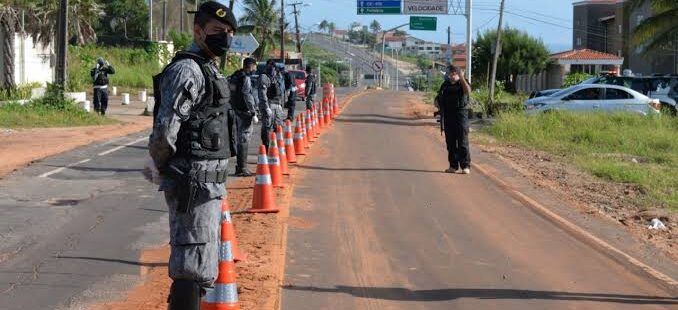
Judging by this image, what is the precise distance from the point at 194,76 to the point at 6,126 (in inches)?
794

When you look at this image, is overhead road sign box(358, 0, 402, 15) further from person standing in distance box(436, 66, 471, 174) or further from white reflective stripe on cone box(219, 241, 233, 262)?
white reflective stripe on cone box(219, 241, 233, 262)

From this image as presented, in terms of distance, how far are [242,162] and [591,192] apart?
18.0 ft

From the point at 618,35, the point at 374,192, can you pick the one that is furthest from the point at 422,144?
the point at 618,35

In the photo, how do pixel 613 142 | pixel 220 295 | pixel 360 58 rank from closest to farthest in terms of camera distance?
pixel 220 295 < pixel 613 142 < pixel 360 58

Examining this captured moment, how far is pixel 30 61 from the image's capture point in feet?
125

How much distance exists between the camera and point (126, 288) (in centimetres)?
707

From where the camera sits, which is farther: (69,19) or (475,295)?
(69,19)

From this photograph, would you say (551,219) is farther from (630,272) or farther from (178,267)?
(178,267)

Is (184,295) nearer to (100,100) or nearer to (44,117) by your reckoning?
(44,117)

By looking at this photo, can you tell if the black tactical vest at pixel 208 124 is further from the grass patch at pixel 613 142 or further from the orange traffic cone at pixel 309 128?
the orange traffic cone at pixel 309 128

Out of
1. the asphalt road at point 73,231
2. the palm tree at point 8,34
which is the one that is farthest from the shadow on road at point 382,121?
the asphalt road at point 73,231

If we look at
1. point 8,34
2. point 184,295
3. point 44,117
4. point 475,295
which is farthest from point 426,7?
point 184,295

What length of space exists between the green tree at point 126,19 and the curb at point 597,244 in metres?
67.8

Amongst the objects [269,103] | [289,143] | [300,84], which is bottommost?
[289,143]
